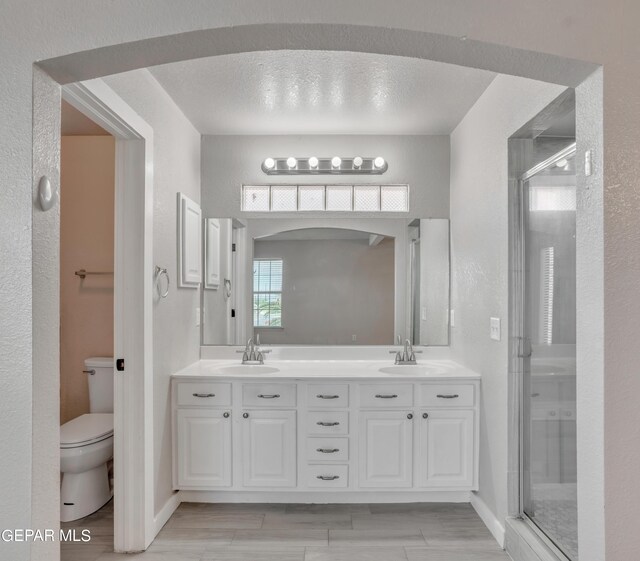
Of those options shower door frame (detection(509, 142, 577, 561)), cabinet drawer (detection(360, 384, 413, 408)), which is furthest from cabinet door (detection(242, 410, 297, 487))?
shower door frame (detection(509, 142, 577, 561))

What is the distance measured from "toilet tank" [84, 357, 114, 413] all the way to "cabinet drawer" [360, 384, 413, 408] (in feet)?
5.68

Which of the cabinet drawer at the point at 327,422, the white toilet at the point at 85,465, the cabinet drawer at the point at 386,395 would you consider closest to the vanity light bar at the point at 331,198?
the cabinet drawer at the point at 386,395

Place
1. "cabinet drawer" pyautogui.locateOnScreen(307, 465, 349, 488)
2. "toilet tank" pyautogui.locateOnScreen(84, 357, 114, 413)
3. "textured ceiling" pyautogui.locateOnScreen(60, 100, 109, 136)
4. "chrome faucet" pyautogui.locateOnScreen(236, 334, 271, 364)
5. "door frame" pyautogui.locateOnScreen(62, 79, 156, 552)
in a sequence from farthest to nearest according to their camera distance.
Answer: "chrome faucet" pyautogui.locateOnScreen(236, 334, 271, 364), "toilet tank" pyautogui.locateOnScreen(84, 357, 114, 413), "textured ceiling" pyautogui.locateOnScreen(60, 100, 109, 136), "cabinet drawer" pyautogui.locateOnScreen(307, 465, 349, 488), "door frame" pyautogui.locateOnScreen(62, 79, 156, 552)

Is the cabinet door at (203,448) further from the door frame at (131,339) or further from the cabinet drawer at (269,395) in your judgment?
the door frame at (131,339)

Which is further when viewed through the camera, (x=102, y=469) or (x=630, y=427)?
(x=102, y=469)

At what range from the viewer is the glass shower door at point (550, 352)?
1967 mm

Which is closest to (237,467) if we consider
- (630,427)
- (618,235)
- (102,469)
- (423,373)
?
(102,469)

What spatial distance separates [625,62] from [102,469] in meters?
3.24

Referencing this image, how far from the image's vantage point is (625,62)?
52.6 inches

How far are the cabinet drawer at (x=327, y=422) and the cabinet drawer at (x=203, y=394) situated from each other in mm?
513

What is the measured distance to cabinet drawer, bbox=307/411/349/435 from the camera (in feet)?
9.18

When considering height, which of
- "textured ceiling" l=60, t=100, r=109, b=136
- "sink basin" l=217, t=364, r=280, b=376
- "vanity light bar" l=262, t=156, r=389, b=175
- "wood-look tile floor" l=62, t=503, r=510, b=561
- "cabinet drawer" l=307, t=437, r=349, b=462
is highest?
"textured ceiling" l=60, t=100, r=109, b=136

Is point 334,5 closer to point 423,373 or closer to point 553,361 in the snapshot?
point 553,361

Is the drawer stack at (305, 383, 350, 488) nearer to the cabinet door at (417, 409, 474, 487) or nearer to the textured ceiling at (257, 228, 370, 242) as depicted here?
the cabinet door at (417, 409, 474, 487)
